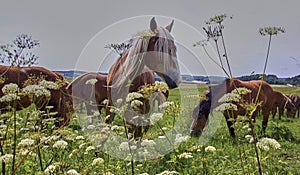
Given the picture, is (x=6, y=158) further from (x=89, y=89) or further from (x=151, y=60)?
(x=89, y=89)

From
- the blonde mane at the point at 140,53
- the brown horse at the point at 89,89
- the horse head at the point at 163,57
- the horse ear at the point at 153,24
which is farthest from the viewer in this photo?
the brown horse at the point at 89,89

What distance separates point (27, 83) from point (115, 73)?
121 inches

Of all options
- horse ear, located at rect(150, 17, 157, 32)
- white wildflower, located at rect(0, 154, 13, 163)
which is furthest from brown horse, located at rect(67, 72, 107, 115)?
white wildflower, located at rect(0, 154, 13, 163)

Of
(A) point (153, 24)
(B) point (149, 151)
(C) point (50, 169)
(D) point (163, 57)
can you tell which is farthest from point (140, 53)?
(C) point (50, 169)

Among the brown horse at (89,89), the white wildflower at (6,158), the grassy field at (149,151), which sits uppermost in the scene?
the brown horse at (89,89)

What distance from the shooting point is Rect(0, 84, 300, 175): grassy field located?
9.08ft

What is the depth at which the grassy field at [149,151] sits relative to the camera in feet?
9.08

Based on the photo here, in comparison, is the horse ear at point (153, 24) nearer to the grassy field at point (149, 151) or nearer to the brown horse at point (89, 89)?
the grassy field at point (149, 151)

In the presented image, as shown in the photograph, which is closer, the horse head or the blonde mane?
the horse head

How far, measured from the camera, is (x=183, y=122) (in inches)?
385

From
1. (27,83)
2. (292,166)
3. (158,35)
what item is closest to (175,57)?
(158,35)

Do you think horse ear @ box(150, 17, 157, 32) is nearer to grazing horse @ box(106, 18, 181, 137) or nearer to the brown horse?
grazing horse @ box(106, 18, 181, 137)

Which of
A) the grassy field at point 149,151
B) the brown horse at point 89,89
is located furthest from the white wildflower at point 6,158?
the brown horse at point 89,89

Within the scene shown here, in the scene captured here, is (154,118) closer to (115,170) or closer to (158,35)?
(115,170)
